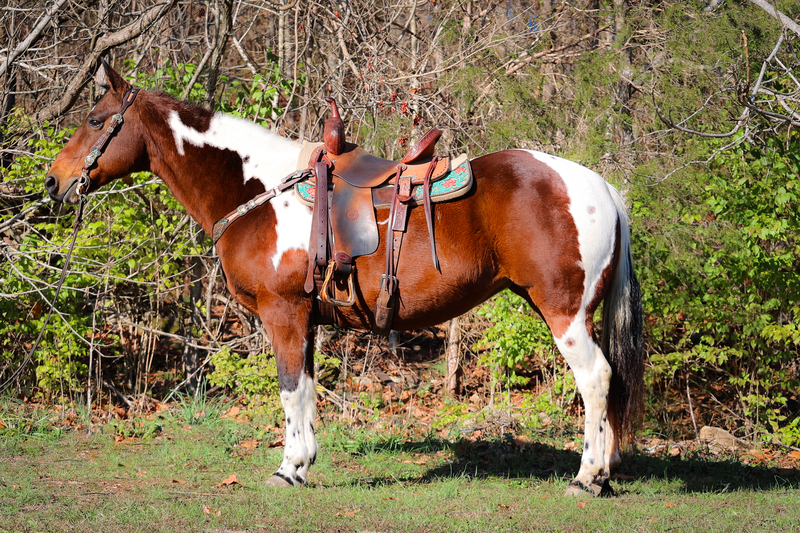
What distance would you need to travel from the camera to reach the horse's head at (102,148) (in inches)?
171

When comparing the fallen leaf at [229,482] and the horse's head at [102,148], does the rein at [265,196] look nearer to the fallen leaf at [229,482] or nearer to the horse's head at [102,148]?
the horse's head at [102,148]

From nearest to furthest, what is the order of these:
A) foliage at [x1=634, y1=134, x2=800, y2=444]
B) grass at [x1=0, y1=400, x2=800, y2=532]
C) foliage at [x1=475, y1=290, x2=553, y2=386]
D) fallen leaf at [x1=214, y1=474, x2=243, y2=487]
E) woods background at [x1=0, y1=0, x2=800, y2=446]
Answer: grass at [x1=0, y1=400, x2=800, y2=532], fallen leaf at [x1=214, y1=474, x2=243, y2=487], foliage at [x1=634, y1=134, x2=800, y2=444], woods background at [x1=0, y1=0, x2=800, y2=446], foliage at [x1=475, y1=290, x2=553, y2=386]

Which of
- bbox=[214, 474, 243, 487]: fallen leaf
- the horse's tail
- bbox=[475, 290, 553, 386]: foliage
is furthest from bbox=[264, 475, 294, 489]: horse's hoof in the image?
bbox=[475, 290, 553, 386]: foliage

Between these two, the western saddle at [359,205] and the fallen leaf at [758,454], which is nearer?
the western saddle at [359,205]

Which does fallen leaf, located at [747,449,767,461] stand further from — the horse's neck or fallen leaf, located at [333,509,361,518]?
the horse's neck

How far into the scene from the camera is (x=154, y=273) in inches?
265

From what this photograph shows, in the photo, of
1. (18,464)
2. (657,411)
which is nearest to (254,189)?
(18,464)

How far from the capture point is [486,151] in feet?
22.2

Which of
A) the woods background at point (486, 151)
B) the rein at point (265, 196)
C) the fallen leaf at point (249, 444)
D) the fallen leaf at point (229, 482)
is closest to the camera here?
the rein at point (265, 196)

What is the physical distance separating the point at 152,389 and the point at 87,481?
10.4 ft

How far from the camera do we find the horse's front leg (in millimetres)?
4094

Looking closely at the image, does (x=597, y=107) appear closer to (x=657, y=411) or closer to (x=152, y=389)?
(x=657, y=411)

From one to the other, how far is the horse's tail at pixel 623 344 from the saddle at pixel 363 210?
1.07 metres

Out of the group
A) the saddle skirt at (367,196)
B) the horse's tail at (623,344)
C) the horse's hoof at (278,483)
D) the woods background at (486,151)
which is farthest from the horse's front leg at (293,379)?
the woods background at (486,151)
